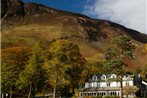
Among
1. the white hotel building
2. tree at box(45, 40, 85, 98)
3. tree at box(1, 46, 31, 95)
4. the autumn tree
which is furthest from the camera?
the white hotel building

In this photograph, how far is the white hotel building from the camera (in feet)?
384

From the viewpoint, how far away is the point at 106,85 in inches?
4867

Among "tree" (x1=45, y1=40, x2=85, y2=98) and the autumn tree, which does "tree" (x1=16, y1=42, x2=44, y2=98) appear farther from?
the autumn tree

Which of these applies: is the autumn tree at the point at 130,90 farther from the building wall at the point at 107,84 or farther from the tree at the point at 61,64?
the tree at the point at 61,64

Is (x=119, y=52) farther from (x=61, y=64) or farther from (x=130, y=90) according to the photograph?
(x=130, y=90)

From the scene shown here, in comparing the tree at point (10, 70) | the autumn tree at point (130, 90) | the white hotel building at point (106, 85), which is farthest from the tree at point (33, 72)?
the white hotel building at point (106, 85)

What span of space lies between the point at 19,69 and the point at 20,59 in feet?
18.2

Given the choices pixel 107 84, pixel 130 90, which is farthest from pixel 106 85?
pixel 130 90

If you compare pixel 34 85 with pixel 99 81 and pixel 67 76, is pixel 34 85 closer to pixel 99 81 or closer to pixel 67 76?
pixel 67 76

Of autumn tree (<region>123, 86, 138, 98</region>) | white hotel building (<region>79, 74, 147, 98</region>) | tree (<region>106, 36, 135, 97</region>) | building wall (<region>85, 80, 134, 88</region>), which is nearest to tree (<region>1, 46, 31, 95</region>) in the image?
tree (<region>106, 36, 135, 97</region>)

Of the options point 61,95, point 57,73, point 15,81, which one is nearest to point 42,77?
point 15,81

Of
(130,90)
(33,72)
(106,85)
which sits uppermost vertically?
(33,72)

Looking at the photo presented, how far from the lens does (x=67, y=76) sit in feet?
234

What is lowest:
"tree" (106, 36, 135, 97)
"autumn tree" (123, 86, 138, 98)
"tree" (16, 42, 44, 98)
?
"autumn tree" (123, 86, 138, 98)
